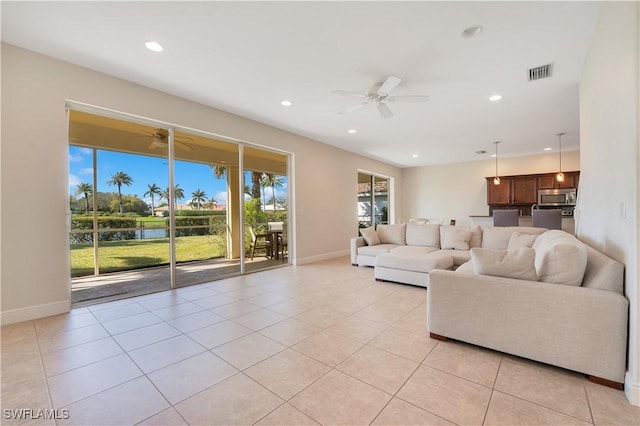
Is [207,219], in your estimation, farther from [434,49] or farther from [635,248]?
[635,248]

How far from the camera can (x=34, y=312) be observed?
2875mm

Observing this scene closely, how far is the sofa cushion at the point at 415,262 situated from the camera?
3.93 m

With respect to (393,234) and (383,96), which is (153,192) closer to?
(383,96)

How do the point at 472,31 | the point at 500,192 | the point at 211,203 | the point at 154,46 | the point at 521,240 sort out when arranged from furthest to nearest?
1. the point at 500,192
2. the point at 211,203
3. the point at 521,240
4. the point at 154,46
5. the point at 472,31

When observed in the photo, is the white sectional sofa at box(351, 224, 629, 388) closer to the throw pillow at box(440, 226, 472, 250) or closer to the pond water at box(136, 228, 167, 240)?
the throw pillow at box(440, 226, 472, 250)

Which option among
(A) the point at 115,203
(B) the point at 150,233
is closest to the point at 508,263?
(B) the point at 150,233

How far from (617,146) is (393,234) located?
4.14m

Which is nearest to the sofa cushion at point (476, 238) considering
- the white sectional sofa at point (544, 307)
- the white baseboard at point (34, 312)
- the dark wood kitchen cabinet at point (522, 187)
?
the white sectional sofa at point (544, 307)

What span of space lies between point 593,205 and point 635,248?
147 centimetres

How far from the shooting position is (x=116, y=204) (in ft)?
16.0

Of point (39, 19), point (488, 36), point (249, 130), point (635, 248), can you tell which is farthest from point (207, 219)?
point (635, 248)

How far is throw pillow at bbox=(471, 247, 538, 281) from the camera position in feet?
6.89

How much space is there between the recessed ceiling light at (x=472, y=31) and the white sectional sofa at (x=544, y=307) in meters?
2.05

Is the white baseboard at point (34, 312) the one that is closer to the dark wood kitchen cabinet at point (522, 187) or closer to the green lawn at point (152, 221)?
the green lawn at point (152, 221)
